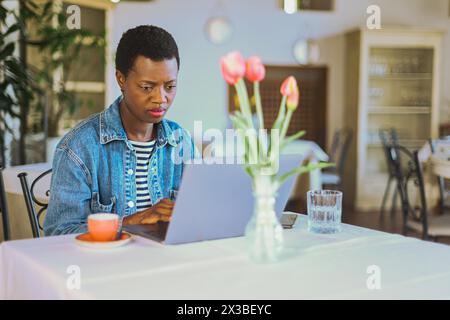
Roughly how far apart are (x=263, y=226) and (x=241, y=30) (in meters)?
5.69

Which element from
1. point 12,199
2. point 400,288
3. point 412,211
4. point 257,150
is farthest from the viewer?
point 412,211

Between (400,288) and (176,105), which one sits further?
(176,105)

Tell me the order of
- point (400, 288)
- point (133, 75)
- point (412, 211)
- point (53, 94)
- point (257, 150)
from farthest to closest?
point (53, 94)
point (412, 211)
point (133, 75)
point (257, 150)
point (400, 288)

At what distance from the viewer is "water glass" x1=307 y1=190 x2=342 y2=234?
1.71 metres

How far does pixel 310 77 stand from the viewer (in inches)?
279

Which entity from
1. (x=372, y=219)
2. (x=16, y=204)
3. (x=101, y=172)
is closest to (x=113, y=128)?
(x=101, y=172)

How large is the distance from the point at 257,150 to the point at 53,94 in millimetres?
4391

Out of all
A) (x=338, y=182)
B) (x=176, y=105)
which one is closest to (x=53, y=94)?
(x=176, y=105)

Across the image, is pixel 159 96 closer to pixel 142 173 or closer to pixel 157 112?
pixel 157 112

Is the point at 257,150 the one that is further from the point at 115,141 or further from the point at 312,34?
the point at 312,34

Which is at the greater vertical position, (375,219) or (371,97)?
(371,97)

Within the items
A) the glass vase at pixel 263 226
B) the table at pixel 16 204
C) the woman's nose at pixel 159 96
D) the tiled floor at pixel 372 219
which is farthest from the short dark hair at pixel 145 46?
the tiled floor at pixel 372 219

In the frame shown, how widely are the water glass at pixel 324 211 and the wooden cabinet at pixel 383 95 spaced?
16.8 ft

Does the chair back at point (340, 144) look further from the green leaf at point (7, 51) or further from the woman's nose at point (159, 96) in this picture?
the woman's nose at point (159, 96)
